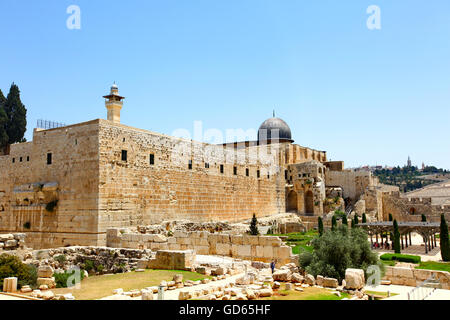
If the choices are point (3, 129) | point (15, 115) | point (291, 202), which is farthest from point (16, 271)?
point (291, 202)

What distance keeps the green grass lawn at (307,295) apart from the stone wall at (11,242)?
9.08 metres

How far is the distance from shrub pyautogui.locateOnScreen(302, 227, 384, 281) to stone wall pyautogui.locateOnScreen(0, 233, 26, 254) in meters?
9.33

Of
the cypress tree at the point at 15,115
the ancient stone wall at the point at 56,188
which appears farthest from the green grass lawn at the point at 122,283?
the cypress tree at the point at 15,115

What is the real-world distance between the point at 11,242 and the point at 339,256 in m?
10.4

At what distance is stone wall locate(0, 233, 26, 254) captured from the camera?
12398 mm

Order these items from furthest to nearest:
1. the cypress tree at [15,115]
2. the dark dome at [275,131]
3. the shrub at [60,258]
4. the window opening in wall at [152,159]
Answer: the dark dome at [275,131] → the cypress tree at [15,115] → the window opening in wall at [152,159] → the shrub at [60,258]

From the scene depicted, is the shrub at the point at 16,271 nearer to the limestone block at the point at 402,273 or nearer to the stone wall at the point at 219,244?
the stone wall at the point at 219,244

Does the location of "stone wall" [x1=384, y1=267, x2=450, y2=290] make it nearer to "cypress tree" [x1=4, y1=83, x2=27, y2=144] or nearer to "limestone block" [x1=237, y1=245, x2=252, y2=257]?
"limestone block" [x1=237, y1=245, x2=252, y2=257]

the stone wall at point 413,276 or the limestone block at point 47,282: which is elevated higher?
the limestone block at point 47,282

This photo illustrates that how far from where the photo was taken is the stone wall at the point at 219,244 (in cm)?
1384

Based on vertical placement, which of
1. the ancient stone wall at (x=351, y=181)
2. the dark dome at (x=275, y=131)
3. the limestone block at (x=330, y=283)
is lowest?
the limestone block at (x=330, y=283)

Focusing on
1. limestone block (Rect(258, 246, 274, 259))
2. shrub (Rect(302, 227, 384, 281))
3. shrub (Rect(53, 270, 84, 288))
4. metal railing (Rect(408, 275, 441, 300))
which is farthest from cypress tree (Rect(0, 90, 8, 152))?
metal railing (Rect(408, 275, 441, 300))

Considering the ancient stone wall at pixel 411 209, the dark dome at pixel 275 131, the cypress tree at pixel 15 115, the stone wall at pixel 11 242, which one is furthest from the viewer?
the dark dome at pixel 275 131

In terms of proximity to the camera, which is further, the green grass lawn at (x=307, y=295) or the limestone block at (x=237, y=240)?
the limestone block at (x=237, y=240)
